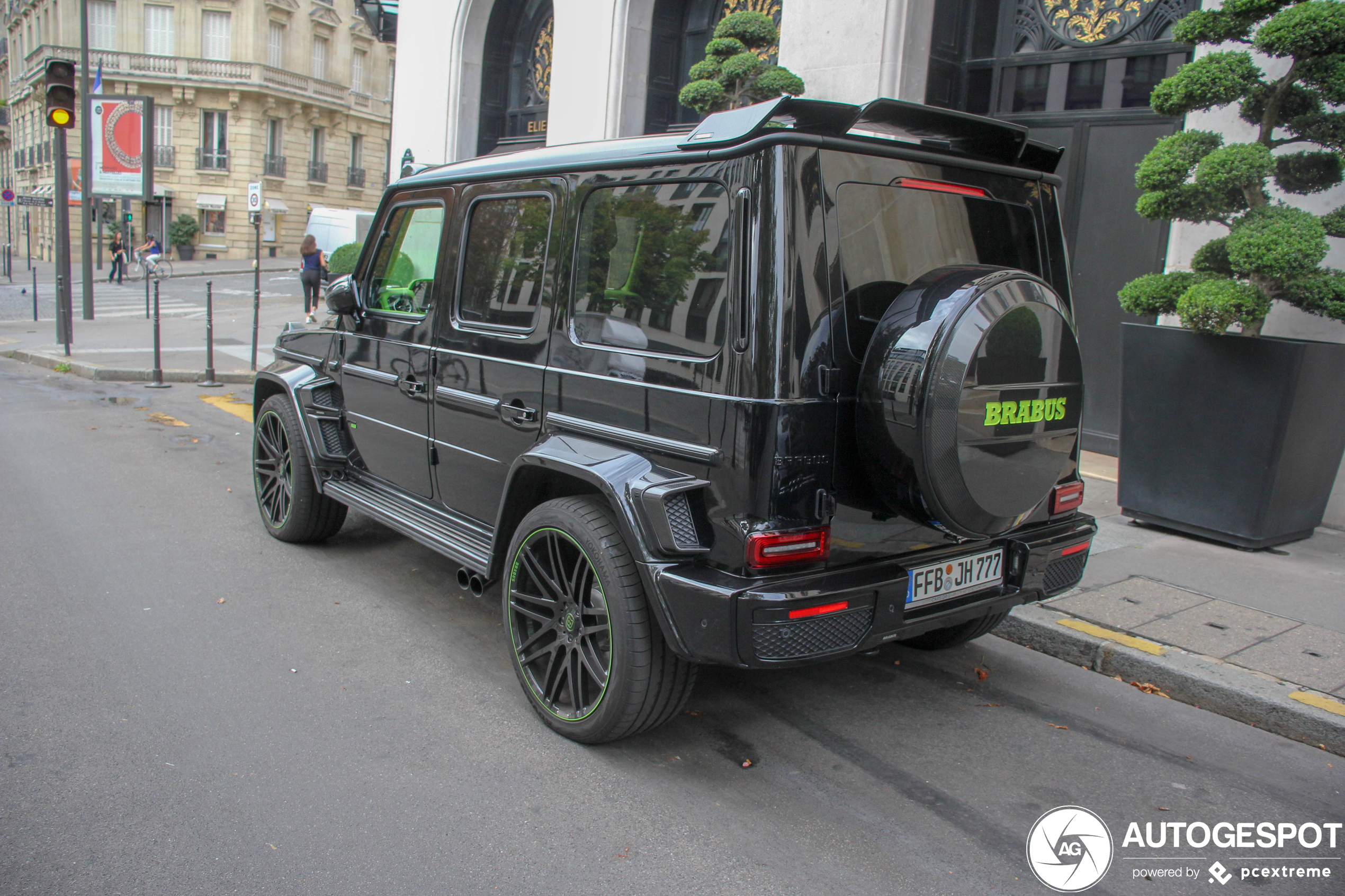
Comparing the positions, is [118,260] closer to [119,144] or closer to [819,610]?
[119,144]

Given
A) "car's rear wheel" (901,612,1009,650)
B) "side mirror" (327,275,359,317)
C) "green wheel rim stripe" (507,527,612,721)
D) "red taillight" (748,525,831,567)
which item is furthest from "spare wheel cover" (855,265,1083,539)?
"side mirror" (327,275,359,317)

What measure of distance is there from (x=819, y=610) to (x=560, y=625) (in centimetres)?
99

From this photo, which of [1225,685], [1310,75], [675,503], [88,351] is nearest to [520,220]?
[675,503]

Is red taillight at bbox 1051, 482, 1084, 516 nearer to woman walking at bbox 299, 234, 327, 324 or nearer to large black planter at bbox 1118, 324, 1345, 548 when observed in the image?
large black planter at bbox 1118, 324, 1345, 548

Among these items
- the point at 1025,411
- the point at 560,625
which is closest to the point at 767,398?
the point at 1025,411

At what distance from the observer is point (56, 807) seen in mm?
2848

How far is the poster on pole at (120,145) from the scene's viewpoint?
16.2m

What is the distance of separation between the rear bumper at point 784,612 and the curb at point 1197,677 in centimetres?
135

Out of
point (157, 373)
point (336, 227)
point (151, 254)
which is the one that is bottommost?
point (157, 373)

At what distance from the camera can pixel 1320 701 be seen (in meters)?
3.72

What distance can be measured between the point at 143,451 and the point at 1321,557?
26.7ft

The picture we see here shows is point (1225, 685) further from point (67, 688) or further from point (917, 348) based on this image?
point (67, 688)

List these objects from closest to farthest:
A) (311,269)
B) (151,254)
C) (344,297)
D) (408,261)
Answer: (408,261) → (344,297) → (311,269) → (151,254)

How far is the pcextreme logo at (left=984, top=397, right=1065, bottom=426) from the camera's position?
2.90 m
